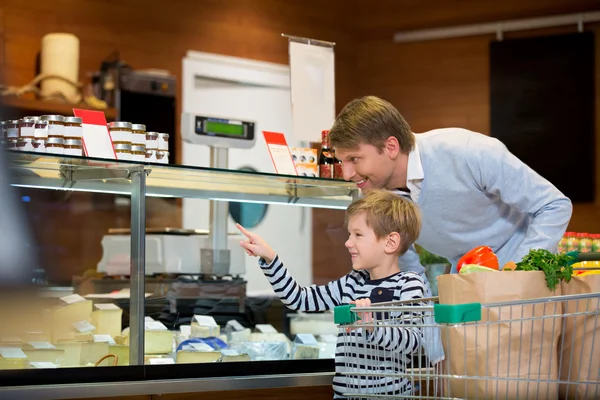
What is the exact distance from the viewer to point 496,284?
1684 mm

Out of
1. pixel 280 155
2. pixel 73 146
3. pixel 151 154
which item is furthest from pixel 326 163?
pixel 73 146

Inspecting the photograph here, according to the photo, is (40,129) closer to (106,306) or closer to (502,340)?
(106,306)

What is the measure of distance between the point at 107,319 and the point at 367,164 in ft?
3.04

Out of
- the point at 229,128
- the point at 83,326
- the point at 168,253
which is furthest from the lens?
the point at 229,128

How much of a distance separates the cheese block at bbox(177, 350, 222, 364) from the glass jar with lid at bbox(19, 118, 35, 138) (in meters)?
0.75

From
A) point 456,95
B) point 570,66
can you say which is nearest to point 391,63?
point 456,95

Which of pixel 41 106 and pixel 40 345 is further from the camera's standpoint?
pixel 41 106

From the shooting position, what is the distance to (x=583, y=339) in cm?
176

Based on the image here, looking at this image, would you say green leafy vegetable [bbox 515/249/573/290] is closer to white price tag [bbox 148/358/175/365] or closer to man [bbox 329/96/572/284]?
man [bbox 329/96/572/284]

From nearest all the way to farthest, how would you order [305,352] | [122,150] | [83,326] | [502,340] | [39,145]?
[502,340], [39,145], [122,150], [83,326], [305,352]

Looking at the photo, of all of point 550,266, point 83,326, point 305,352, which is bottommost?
point 305,352

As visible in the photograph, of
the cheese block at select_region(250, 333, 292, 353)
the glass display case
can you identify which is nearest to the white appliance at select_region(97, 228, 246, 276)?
the glass display case

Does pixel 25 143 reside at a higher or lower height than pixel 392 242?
higher

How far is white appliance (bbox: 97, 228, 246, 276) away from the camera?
2.92 meters
